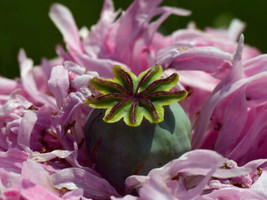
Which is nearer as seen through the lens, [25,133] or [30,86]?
[25,133]

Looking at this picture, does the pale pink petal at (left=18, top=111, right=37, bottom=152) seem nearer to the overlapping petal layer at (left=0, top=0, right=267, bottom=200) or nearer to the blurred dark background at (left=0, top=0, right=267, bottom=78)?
the overlapping petal layer at (left=0, top=0, right=267, bottom=200)

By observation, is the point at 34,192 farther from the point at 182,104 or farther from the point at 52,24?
the point at 52,24

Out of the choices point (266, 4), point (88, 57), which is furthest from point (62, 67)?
point (266, 4)

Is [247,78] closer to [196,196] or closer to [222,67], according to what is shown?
[222,67]

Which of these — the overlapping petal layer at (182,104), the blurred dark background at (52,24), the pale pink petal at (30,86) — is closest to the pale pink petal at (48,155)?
the overlapping petal layer at (182,104)

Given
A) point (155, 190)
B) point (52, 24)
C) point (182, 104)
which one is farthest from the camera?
point (52, 24)

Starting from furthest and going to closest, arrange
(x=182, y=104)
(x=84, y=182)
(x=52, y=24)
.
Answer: (x=52, y=24), (x=182, y=104), (x=84, y=182)

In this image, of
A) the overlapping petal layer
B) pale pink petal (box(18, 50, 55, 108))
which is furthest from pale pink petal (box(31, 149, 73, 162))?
pale pink petal (box(18, 50, 55, 108))

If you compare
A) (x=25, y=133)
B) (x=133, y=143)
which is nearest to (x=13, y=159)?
(x=25, y=133)
